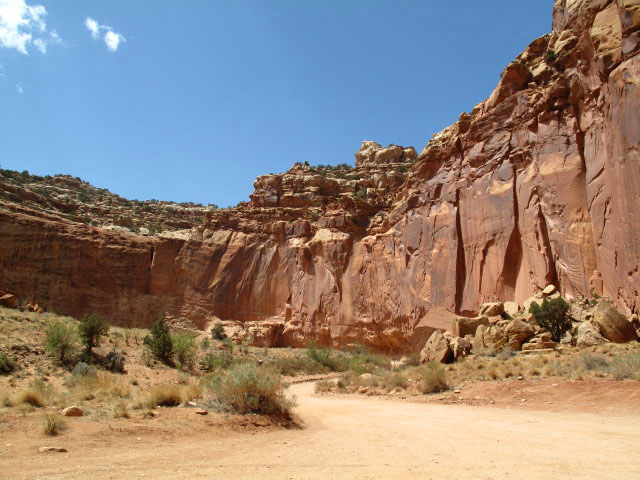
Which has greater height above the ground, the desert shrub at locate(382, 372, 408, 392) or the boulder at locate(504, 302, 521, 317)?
the boulder at locate(504, 302, 521, 317)

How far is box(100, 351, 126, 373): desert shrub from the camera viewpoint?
1939 cm

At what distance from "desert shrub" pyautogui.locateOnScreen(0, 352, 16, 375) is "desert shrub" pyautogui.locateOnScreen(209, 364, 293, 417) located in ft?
35.4

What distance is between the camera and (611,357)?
45.2ft

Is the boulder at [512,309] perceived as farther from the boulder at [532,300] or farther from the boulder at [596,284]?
the boulder at [596,284]

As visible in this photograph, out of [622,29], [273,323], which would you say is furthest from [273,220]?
[622,29]

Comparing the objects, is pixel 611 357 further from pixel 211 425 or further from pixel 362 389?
pixel 211 425

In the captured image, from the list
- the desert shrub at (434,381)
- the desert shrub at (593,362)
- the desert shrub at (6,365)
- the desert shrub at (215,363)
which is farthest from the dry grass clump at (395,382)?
the desert shrub at (6,365)

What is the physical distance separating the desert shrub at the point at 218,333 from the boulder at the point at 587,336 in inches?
1090

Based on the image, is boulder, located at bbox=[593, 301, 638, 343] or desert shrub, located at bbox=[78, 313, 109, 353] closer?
boulder, located at bbox=[593, 301, 638, 343]

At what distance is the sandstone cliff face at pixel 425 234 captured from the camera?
61.3 ft

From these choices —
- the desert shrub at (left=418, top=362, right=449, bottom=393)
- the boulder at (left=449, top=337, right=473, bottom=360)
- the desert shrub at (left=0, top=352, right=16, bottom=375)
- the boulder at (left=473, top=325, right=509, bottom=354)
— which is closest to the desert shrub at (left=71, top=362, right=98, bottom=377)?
the desert shrub at (left=0, top=352, right=16, bottom=375)

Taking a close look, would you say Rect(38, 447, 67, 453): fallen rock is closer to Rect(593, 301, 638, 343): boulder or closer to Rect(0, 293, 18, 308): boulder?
Rect(593, 301, 638, 343): boulder

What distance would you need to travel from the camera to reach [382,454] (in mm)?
6602

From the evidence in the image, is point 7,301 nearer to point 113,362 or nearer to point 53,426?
point 113,362
